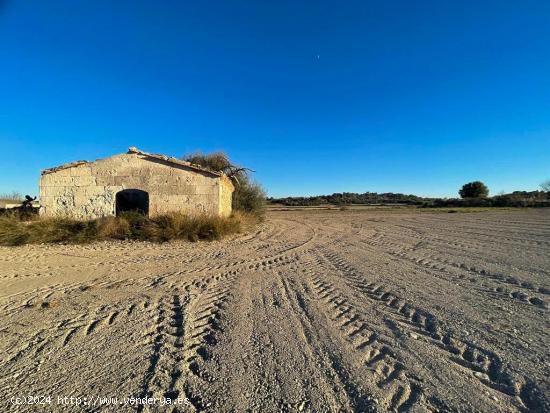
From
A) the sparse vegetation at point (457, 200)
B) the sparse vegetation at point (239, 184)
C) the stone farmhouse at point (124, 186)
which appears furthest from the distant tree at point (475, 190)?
the stone farmhouse at point (124, 186)

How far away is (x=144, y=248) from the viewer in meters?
8.95

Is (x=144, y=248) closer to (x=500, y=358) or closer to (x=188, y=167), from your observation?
(x=188, y=167)

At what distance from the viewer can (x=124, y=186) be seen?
12.3 metres

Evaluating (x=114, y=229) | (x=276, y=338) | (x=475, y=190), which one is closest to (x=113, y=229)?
(x=114, y=229)

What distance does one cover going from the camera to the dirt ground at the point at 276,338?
2273mm

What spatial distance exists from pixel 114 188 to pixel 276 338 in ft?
38.1

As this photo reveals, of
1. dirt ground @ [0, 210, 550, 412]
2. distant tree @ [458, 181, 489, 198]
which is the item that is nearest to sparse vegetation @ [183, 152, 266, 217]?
dirt ground @ [0, 210, 550, 412]

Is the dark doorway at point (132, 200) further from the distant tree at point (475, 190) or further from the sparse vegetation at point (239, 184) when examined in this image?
the distant tree at point (475, 190)

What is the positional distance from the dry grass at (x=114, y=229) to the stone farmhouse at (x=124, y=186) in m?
0.99

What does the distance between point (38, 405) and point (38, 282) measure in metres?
4.25

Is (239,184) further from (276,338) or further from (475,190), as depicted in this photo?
(475,190)

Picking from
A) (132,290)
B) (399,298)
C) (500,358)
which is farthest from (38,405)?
(399,298)

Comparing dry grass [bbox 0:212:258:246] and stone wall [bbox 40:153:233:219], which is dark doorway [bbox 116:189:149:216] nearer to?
stone wall [bbox 40:153:233:219]

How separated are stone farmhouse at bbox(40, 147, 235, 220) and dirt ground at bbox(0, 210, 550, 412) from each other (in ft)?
19.4
